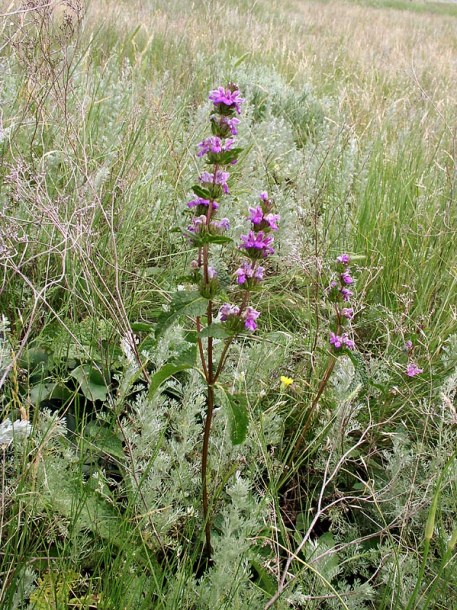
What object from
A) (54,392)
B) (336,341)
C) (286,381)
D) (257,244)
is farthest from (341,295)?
(54,392)

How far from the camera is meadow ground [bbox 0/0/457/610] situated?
1.26 meters

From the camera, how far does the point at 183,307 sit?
1245mm

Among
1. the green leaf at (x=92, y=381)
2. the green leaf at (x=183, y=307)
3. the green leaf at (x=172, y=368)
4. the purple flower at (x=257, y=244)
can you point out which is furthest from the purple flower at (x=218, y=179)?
the green leaf at (x=92, y=381)

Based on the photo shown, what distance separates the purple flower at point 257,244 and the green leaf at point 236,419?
11.9 inches

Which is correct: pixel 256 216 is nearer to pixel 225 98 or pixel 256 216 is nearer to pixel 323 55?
pixel 225 98

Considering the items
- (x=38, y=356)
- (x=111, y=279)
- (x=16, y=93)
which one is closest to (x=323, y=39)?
(x=16, y=93)

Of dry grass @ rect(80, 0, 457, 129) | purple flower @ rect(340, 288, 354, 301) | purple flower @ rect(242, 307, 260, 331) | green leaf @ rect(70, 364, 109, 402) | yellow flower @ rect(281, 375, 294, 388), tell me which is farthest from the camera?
dry grass @ rect(80, 0, 457, 129)

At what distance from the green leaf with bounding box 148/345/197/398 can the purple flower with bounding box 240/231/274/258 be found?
0.26 m

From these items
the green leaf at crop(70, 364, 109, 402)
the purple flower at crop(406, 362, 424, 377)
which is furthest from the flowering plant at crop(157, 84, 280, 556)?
the purple flower at crop(406, 362, 424, 377)

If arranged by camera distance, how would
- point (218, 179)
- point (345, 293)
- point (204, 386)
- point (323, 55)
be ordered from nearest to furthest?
1. point (218, 179)
2. point (345, 293)
3. point (204, 386)
4. point (323, 55)

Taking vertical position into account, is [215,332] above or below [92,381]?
above

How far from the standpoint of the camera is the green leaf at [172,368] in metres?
1.20

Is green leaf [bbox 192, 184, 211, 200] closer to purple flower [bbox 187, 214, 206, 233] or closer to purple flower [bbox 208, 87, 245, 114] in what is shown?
purple flower [bbox 187, 214, 206, 233]

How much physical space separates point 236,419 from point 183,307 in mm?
260
